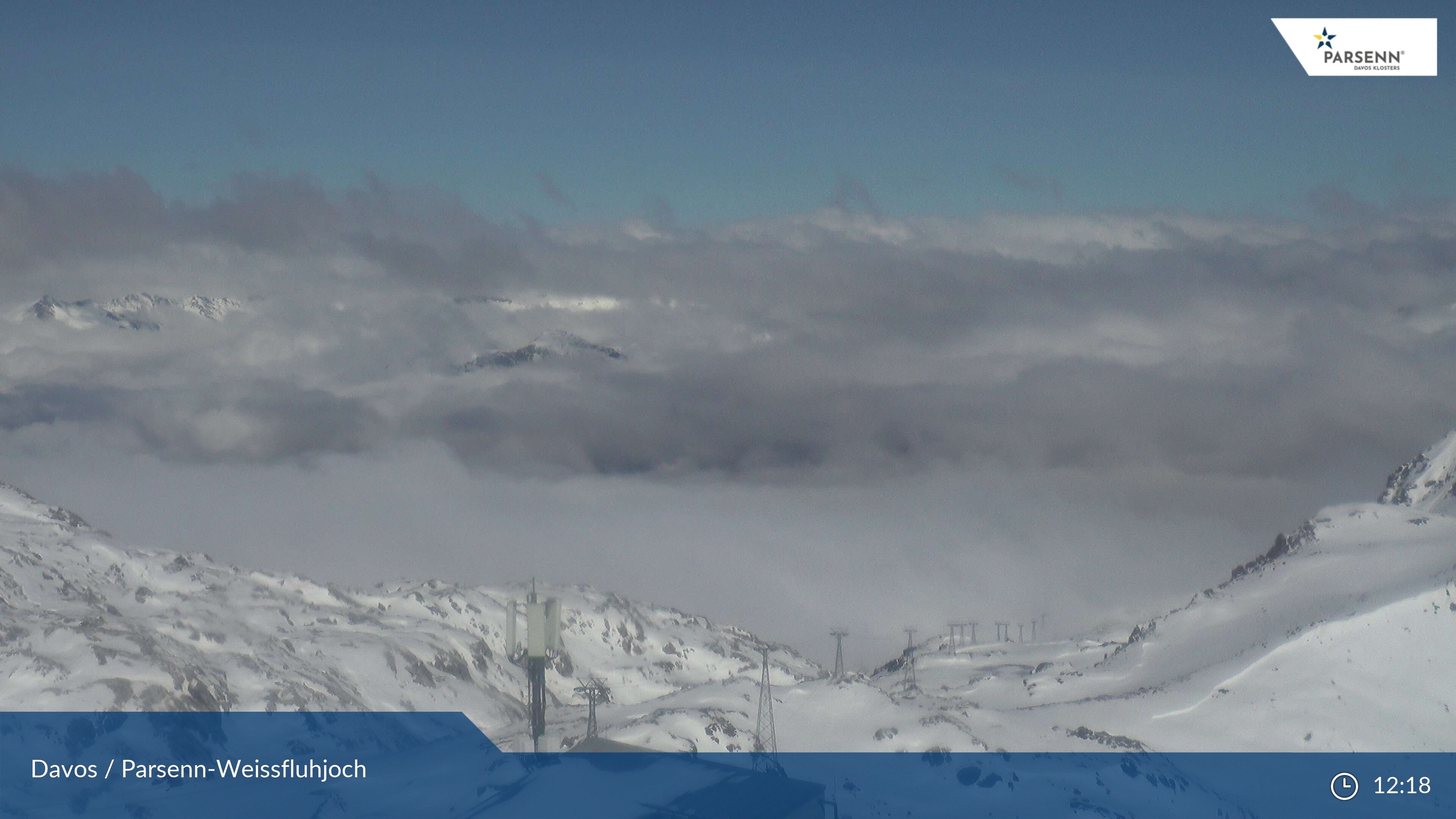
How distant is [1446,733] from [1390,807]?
41.7 m

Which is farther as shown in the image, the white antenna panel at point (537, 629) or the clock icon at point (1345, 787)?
the clock icon at point (1345, 787)

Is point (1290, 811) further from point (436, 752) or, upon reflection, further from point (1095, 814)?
point (436, 752)

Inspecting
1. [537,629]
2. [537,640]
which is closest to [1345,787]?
[537,640]

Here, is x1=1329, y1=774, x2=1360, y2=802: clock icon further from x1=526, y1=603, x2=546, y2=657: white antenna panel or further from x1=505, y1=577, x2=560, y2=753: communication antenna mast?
x1=526, y1=603, x2=546, y2=657: white antenna panel

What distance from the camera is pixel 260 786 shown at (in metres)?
118

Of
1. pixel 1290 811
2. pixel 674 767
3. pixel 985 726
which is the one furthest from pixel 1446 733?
pixel 674 767

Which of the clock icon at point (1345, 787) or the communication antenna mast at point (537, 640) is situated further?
the clock icon at point (1345, 787)

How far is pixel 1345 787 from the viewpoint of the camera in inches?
6703

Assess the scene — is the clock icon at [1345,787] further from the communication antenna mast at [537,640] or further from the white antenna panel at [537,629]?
the white antenna panel at [537,629]

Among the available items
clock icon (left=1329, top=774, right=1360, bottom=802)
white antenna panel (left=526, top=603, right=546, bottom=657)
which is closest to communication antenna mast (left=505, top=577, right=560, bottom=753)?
white antenna panel (left=526, top=603, right=546, bottom=657)

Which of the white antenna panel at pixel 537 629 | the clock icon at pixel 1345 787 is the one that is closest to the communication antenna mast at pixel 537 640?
the white antenna panel at pixel 537 629

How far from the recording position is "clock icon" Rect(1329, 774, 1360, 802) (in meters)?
166

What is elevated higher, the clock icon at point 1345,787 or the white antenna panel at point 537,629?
the white antenna panel at point 537,629

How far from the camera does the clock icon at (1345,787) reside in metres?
166
